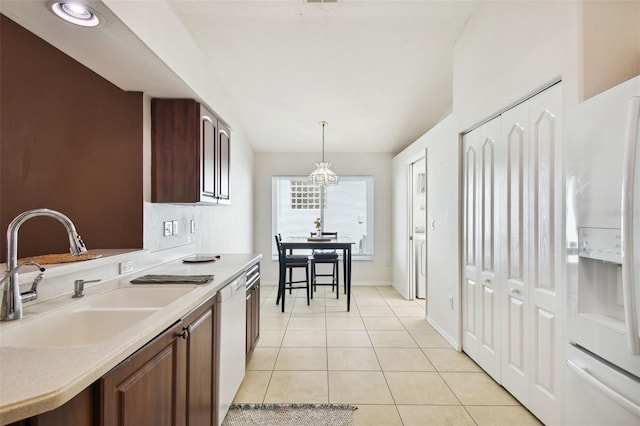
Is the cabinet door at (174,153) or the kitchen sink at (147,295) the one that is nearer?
the kitchen sink at (147,295)

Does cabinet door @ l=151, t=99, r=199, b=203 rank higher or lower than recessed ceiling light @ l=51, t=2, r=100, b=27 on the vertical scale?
lower

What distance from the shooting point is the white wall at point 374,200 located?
5945 mm

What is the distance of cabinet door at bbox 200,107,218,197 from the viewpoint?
98.5 inches

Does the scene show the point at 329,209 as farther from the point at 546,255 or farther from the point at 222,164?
the point at 546,255

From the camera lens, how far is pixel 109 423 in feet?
3.04

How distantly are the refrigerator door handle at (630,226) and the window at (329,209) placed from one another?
4827 millimetres

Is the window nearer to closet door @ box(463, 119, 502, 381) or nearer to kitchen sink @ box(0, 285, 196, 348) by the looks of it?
closet door @ box(463, 119, 502, 381)

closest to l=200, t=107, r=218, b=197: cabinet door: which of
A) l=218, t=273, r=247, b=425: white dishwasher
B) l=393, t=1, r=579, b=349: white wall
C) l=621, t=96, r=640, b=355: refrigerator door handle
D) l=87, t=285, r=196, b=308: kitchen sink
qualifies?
l=218, t=273, r=247, b=425: white dishwasher

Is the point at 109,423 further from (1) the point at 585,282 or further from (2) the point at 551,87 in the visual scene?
(2) the point at 551,87

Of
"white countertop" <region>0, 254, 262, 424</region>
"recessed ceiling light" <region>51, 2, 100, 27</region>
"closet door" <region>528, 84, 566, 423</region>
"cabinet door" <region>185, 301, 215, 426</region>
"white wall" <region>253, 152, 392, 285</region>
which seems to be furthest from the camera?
"white wall" <region>253, 152, 392, 285</region>

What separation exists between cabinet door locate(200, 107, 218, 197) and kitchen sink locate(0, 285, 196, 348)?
3.08ft

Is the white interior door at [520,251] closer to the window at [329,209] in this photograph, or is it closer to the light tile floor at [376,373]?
the light tile floor at [376,373]

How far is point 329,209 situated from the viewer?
6082mm

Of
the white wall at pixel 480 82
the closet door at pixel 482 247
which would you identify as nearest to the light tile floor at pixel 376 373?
the closet door at pixel 482 247
